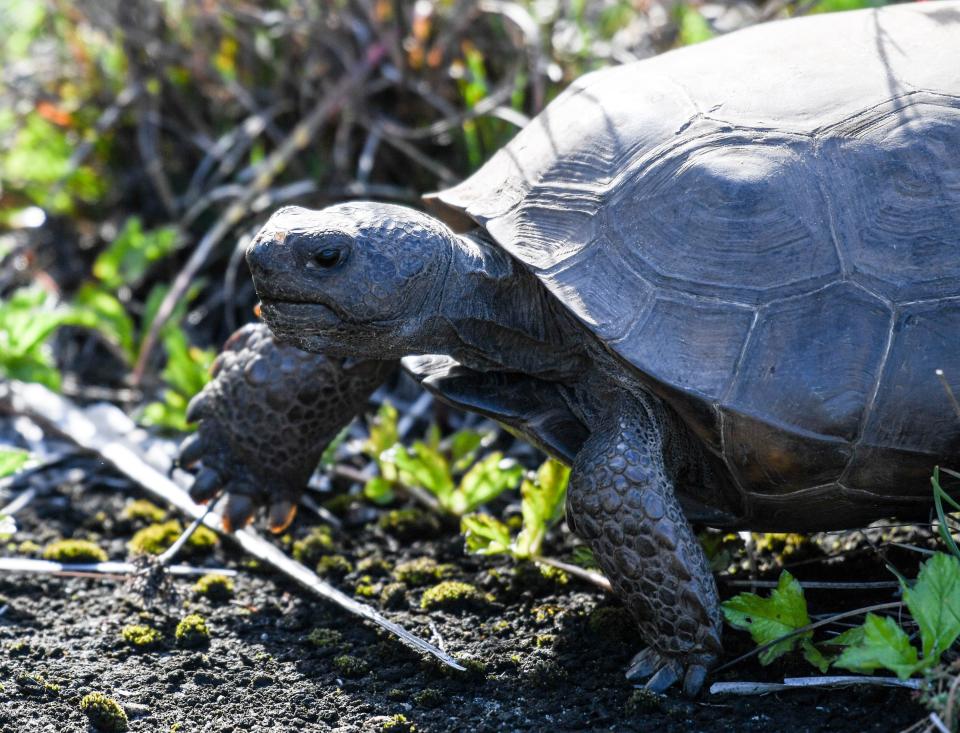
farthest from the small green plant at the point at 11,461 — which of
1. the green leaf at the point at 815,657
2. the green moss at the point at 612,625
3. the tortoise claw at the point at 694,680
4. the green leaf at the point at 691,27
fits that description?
the green leaf at the point at 691,27

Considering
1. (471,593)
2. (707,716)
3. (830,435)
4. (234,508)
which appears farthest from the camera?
(234,508)

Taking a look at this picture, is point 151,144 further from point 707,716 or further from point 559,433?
point 707,716

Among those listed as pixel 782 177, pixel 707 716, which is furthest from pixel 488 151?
pixel 707 716

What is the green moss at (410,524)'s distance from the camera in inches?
129

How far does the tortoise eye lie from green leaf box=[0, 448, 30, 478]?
949 millimetres

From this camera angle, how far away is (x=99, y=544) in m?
3.27

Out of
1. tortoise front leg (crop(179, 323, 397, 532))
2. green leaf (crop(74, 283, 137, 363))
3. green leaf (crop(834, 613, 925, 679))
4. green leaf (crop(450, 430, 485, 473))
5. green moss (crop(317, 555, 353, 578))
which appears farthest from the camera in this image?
green leaf (crop(74, 283, 137, 363))

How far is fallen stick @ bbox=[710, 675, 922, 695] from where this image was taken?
2213mm

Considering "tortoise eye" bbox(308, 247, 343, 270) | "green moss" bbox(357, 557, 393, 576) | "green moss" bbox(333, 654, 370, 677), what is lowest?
"green moss" bbox(357, 557, 393, 576)

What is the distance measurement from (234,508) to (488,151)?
185 centimetres

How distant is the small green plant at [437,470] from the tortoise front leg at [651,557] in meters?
0.65

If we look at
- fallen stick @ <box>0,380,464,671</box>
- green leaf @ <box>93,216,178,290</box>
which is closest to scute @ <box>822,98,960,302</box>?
fallen stick @ <box>0,380,464,671</box>

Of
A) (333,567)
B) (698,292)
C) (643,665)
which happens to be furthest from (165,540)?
(698,292)

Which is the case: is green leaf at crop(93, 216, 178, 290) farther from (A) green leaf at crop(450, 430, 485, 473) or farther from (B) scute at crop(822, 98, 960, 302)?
(B) scute at crop(822, 98, 960, 302)
